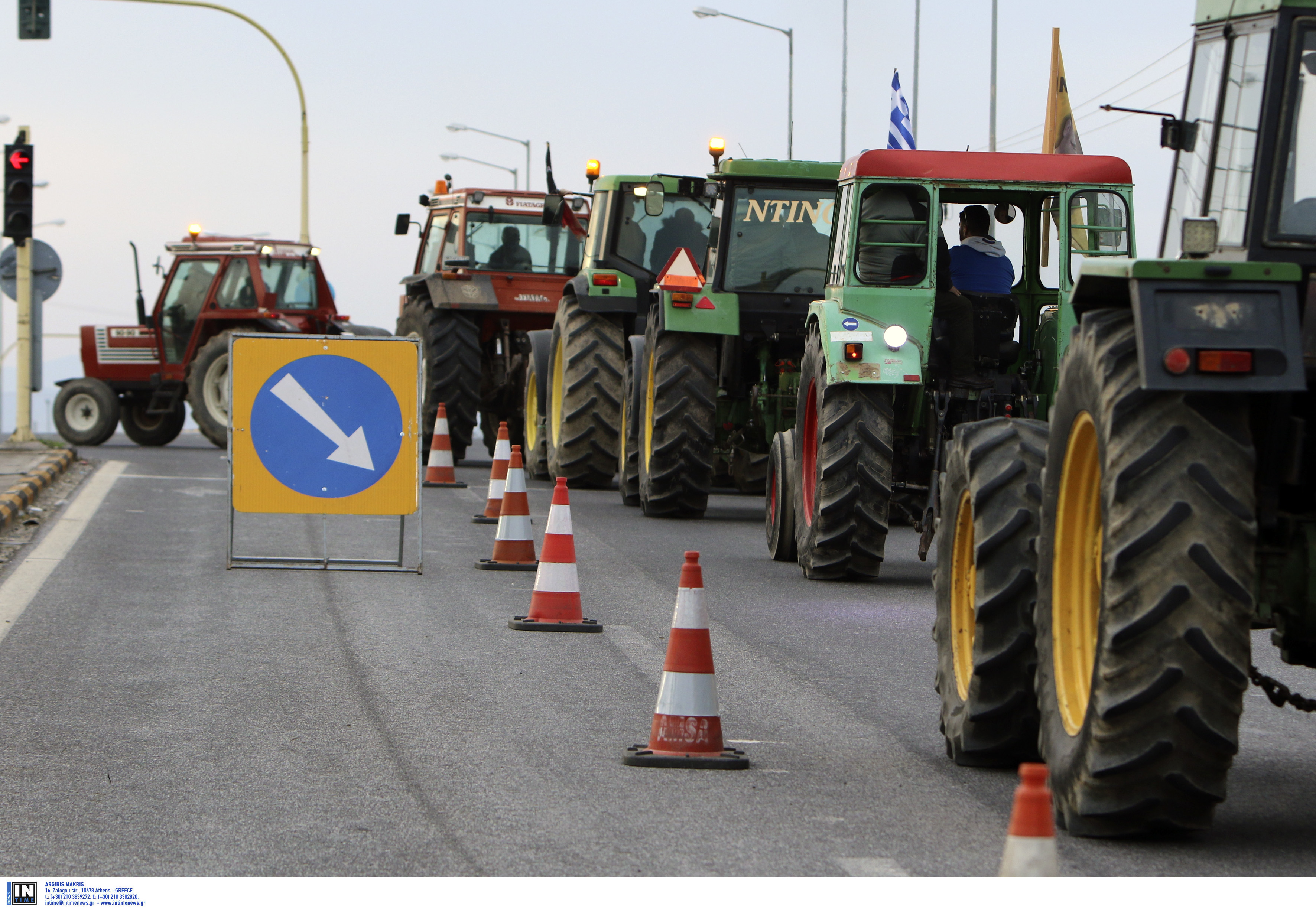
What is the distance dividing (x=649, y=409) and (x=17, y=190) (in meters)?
8.41

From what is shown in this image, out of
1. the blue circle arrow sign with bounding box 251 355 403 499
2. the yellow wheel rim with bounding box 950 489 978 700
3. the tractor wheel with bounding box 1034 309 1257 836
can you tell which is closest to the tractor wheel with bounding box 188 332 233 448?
the blue circle arrow sign with bounding box 251 355 403 499

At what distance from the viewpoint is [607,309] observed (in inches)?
709

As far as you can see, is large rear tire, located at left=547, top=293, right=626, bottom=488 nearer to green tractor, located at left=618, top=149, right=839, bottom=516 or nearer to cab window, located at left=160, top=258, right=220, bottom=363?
green tractor, located at left=618, top=149, right=839, bottom=516

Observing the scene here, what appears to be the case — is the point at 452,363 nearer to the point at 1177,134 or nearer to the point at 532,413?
the point at 532,413

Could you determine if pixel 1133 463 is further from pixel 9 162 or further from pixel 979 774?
pixel 9 162

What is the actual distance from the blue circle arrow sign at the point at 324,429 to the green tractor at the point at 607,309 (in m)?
5.75

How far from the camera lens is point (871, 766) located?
6.42 metres

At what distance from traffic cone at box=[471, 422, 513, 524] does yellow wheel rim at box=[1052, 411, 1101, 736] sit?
27.8 feet

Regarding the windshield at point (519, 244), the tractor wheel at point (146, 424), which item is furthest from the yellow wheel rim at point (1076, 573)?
the tractor wheel at point (146, 424)

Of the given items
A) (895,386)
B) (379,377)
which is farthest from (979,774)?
(379,377)

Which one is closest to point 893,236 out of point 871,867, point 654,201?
point 654,201

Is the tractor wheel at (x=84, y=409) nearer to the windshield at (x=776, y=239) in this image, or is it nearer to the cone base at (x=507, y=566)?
the windshield at (x=776, y=239)

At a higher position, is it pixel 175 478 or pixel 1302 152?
pixel 1302 152

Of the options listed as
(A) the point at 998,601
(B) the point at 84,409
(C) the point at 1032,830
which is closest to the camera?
(C) the point at 1032,830
